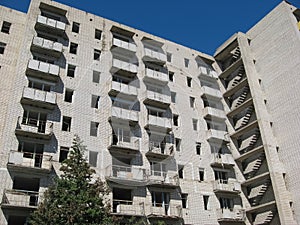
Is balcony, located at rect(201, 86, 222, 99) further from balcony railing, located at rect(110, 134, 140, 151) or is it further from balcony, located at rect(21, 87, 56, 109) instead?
balcony, located at rect(21, 87, 56, 109)

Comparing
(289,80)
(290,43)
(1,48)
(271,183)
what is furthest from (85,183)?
(290,43)

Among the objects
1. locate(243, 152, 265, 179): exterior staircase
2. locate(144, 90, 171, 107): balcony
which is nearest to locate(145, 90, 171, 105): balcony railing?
locate(144, 90, 171, 107): balcony

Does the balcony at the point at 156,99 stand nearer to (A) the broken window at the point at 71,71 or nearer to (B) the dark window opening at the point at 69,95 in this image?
(B) the dark window opening at the point at 69,95

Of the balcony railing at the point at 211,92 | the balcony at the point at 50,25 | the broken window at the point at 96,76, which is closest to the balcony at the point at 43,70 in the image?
the broken window at the point at 96,76

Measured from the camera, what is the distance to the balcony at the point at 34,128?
28125mm

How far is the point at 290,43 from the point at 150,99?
18.3 metres

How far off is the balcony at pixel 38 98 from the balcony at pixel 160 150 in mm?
10887

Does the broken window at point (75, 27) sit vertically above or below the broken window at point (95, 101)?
above

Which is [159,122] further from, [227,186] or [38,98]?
[38,98]

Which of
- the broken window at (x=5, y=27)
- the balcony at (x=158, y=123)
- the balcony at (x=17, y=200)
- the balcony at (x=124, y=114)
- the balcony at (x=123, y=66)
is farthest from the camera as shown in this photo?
the balcony at (x=123, y=66)

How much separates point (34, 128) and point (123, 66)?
12757 mm

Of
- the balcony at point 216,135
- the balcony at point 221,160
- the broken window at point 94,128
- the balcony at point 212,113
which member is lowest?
the balcony at point 221,160

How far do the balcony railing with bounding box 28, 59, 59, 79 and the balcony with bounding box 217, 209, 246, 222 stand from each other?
73.2 ft

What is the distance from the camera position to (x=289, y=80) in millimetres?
37219
